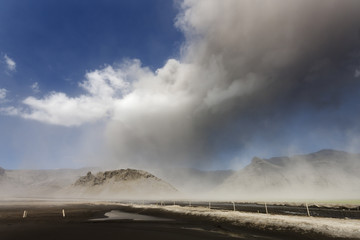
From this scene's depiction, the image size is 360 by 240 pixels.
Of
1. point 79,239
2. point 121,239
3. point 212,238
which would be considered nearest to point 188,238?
point 212,238

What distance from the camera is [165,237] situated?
68.3 feet

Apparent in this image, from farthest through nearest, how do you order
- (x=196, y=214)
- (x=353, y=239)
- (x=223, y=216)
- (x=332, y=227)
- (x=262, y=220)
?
1. (x=196, y=214)
2. (x=223, y=216)
3. (x=262, y=220)
4. (x=332, y=227)
5. (x=353, y=239)

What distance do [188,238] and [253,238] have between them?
6155 mm

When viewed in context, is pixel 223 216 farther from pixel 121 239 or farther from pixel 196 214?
pixel 121 239

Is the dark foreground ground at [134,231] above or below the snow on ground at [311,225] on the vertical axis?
below

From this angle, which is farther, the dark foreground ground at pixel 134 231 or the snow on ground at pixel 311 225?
the dark foreground ground at pixel 134 231

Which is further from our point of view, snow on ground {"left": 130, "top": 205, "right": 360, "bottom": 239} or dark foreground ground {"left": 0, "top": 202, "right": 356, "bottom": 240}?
dark foreground ground {"left": 0, "top": 202, "right": 356, "bottom": 240}

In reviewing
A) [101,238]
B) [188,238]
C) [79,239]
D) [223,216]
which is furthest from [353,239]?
[79,239]

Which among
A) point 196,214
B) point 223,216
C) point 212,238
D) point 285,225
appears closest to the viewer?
point 212,238

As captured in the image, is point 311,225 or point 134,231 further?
point 134,231

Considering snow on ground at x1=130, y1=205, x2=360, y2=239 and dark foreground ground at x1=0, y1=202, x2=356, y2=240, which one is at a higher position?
snow on ground at x1=130, y1=205, x2=360, y2=239

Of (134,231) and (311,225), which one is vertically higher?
(311,225)

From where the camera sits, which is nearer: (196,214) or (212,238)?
(212,238)

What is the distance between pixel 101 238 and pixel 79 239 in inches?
77.2
